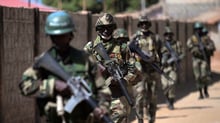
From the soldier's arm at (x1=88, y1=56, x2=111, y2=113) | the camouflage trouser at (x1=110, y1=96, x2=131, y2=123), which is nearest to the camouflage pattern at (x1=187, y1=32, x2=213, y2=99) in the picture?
the camouflage trouser at (x1=110, y1=96, x2=131, y2=123)

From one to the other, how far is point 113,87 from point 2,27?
5.82 ft

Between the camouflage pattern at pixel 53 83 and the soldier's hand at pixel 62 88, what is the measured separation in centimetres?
3

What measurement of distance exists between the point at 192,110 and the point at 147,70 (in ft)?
9.28

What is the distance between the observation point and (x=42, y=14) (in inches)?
386

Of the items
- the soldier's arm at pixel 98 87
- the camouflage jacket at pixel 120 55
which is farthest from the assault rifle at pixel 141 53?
the soldier's arm at pixel 98 87

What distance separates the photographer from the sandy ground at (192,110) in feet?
39.7

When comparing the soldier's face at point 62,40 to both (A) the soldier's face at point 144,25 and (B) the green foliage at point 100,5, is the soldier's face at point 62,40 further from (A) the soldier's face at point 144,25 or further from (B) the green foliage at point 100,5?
(B) the green foliage at point 100,5

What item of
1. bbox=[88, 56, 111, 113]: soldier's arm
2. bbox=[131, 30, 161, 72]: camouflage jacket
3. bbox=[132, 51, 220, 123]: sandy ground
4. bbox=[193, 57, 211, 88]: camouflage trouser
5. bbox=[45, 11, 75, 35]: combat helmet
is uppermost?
bbox=[45, 11, 75, 35]: combat helmet

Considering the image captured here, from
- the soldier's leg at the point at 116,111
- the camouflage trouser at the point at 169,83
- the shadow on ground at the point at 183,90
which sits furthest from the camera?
the shadow on ground at the point at 183,90

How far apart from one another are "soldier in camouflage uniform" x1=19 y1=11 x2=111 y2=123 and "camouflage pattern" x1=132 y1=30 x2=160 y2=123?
5.86 m

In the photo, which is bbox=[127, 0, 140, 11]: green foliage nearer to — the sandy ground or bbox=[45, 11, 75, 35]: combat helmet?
the sandy ground

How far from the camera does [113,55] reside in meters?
7.73

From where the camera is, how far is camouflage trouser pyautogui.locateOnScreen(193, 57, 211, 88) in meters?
16.0

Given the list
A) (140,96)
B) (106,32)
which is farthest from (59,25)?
(140,96)
